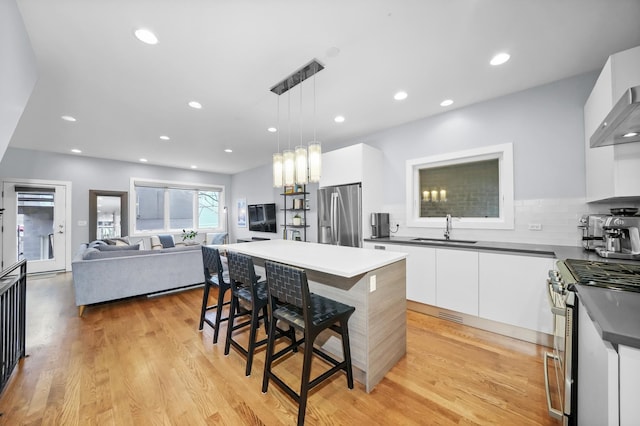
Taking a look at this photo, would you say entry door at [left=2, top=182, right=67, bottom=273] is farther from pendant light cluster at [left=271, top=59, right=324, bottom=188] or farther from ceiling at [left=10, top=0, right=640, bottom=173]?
pendant light cluster at [left=271, top=59, right=324, bottom=188]

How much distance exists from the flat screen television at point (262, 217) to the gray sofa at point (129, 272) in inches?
99.9

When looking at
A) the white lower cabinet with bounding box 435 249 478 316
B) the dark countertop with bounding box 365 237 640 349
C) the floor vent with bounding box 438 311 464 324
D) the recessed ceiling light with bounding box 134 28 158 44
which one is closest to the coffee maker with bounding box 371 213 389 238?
the white lower cabinet with bounding box 435 249 478 316

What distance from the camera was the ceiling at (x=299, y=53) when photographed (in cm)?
172

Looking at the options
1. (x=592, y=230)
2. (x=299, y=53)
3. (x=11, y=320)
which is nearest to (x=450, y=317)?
(x=592, y=230)

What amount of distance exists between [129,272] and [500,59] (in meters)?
5.11

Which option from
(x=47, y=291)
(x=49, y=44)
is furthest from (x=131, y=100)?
(x=47, y=291)

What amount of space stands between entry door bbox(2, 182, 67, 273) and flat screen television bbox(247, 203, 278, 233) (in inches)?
166

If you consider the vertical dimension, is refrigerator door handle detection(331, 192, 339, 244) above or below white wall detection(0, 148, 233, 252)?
below

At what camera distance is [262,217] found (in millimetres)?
6855

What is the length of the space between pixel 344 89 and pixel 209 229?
22.4 ft

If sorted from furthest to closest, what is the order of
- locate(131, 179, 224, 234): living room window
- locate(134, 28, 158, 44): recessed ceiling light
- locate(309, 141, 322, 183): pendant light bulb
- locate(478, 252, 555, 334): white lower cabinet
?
locate(131, 179, 224, 234): living room window
locate(309, 141, 322, 183): pendant light bulb
locate(478, 252, 555, 334): white lower cabinet
locate(134, 28, 158, 44): recessed ceiling light

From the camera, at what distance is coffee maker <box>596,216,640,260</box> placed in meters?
1.92

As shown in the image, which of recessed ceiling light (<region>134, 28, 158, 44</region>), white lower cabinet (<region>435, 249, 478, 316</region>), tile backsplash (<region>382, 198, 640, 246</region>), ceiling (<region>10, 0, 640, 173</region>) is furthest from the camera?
white lower cabinet (<region>435, 249, 478, 316</region>)

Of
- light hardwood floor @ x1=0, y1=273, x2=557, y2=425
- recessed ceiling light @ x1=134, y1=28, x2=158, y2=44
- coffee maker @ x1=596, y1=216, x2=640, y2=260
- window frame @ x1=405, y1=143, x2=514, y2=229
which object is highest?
recessed ceiling light @ x1=134, y1=28, x2=158, y2=44
